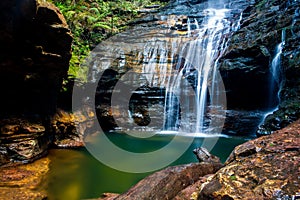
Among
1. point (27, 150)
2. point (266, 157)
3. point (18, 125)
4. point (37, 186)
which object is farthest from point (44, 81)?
point (266, 157)

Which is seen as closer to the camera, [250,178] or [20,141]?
[250,178]

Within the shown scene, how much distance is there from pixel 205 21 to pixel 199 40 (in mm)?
3036

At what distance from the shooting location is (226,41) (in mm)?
12430

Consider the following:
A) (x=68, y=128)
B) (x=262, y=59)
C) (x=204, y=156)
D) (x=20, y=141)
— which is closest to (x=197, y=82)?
(x=262, y=59)

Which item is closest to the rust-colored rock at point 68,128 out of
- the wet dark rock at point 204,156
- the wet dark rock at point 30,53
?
the wet dark rock at point 30,53

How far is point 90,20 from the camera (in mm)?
14906

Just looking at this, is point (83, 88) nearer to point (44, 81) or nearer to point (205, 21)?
point (44, 81)

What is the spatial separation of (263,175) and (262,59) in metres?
9.34

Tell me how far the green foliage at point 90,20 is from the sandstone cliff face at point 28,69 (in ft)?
9.58

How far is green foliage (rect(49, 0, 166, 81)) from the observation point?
503 inches

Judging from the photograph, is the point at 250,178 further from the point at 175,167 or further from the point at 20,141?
the point at 20,141

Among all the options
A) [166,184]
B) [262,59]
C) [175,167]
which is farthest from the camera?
[262,59]

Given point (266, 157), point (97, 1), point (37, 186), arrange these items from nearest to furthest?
point (266, 157) → point (37, 186) → point (97, 1)

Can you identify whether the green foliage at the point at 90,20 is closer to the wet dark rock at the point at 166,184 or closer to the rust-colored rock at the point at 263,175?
the wet dark rock at the point at 166,184
